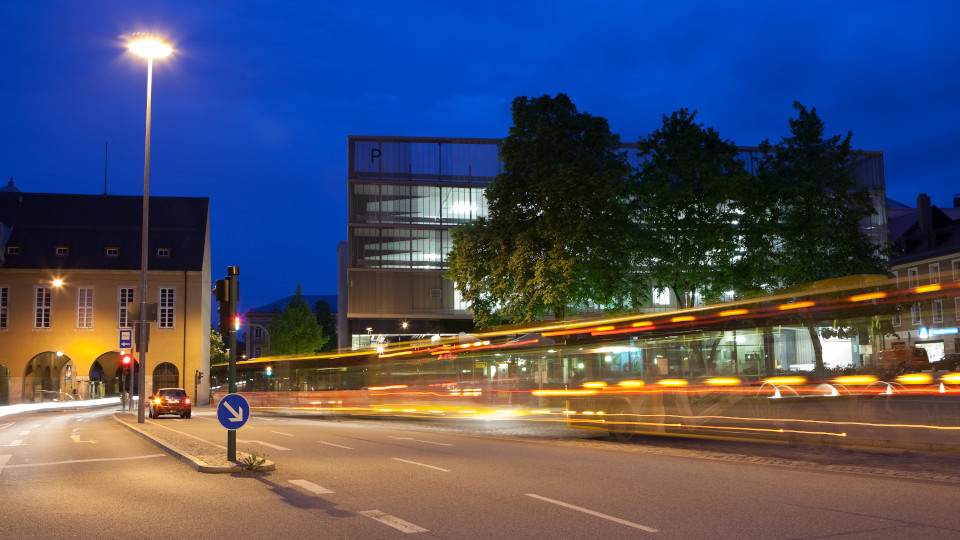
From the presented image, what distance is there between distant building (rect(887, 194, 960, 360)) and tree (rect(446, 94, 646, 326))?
37.8 feet

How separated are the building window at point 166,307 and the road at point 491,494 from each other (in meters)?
53.9

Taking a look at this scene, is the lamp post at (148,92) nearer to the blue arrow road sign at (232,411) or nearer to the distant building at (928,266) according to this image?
the blue arrow road sign at (232,411)

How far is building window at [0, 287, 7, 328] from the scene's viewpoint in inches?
2773

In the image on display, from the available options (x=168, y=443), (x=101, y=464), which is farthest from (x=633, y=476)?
(x=168, y=443)

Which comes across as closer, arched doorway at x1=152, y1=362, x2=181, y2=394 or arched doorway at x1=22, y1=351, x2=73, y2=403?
arched doorway at x1=22, y1=351, x2=73, y2=403

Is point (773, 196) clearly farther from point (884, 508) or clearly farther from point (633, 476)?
point (884, 508)

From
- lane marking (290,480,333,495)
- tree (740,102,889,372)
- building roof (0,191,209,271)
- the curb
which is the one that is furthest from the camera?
building roof (0,191,209,271)

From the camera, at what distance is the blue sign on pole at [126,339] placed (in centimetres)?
3878

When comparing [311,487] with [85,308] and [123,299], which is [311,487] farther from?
[85,308]

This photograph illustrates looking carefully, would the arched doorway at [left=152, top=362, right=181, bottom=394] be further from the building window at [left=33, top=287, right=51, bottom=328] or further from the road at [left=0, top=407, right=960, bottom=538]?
the road at [left=0, top=407, right=960, bottom=538]

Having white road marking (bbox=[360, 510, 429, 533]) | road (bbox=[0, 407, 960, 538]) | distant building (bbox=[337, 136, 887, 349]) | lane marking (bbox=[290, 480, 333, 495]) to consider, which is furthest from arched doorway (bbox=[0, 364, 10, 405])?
white road marking (bbox=[360, 510, 429, 533])

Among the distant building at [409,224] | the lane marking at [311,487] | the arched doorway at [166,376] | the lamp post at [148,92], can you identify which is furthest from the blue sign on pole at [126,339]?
the distant building at [409,224]

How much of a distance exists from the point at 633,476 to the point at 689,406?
27.4ft

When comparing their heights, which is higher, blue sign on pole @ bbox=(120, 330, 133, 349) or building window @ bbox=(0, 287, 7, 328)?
building window @ bbox=(0, 287, 7, 328)
